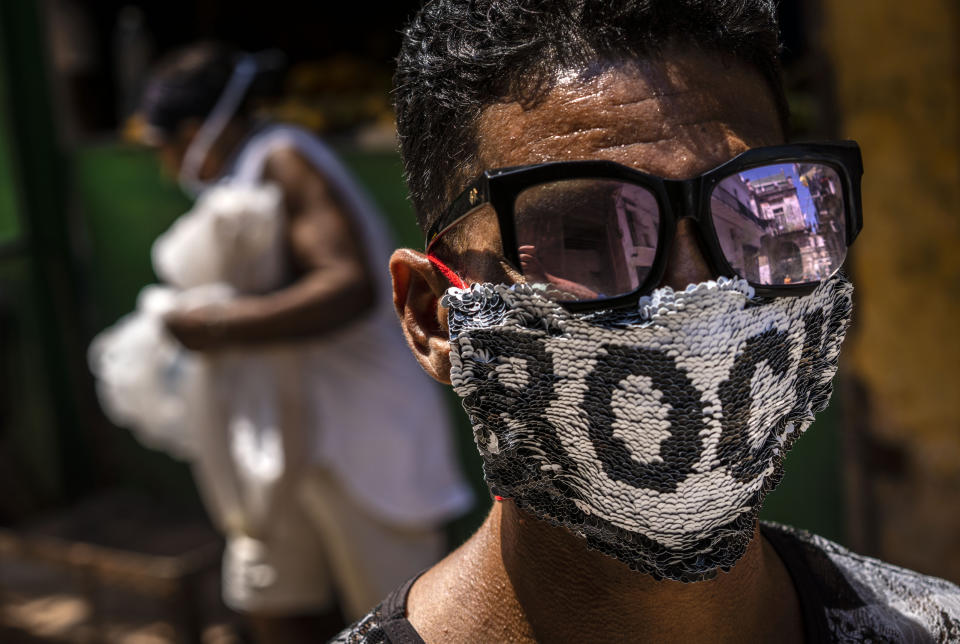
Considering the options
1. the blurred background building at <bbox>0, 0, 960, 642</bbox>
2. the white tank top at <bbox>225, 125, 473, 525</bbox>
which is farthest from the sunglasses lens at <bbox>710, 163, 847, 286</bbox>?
the white tank top at <bbox>225, 125, 473, 525</bbox>

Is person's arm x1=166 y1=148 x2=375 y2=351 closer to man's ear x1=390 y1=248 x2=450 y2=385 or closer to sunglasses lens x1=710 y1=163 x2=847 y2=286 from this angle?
man's ear x1=390 y1=248 x2=450 y2=385

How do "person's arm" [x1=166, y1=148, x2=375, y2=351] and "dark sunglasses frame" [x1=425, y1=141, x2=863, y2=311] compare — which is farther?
"person's arm" [x1=166, y1=148, x2=375, y2=351]

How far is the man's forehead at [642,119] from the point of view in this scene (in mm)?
1175

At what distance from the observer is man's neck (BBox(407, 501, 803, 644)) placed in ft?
4.30

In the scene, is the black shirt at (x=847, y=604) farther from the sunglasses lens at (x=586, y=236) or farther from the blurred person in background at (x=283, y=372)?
the blurred person in background at (x=283, y=372)

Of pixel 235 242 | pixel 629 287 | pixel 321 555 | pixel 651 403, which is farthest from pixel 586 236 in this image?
pixel 321 555

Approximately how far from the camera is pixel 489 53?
1.23 m

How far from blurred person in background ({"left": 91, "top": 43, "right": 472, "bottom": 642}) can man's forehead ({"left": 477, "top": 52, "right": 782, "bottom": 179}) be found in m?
1.88

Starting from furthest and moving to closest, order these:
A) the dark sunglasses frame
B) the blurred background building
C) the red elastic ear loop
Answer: the blurred background building → the red elastic ear loop → the dark sunglasses frame

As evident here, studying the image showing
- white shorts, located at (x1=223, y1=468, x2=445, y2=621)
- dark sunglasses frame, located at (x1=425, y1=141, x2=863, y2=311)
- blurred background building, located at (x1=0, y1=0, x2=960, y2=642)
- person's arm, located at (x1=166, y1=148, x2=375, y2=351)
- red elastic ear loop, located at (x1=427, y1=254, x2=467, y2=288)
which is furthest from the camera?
white shorts, located at (x1=223, y1=468, x2=445, y2=621)

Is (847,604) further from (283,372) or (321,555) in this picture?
(321,555)

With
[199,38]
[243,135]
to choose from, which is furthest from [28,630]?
[199,38]

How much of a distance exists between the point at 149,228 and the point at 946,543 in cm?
379

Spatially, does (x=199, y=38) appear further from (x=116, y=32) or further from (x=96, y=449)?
(x=96, y=449)
